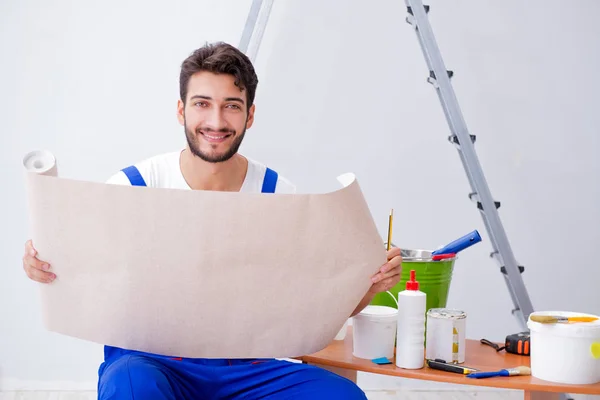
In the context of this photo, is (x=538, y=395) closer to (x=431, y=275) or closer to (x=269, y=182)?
(x=431, y=275)

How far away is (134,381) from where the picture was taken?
1392 millimetres

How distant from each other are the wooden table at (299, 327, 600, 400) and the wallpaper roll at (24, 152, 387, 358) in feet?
0.52

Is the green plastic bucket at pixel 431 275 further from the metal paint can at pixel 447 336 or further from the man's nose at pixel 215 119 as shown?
the man's nose at pixel 215 119

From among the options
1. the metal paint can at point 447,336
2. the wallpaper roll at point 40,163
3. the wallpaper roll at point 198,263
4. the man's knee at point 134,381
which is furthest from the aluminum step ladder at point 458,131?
the man's knee at point 134,381

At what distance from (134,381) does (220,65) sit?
2.65ft

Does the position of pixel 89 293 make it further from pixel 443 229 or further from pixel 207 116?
pixel 443 229

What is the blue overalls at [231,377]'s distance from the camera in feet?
4.86

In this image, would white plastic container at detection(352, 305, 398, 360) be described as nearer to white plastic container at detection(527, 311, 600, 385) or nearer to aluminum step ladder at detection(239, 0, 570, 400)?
white plastic container at detection(527, 311, 600, 385)

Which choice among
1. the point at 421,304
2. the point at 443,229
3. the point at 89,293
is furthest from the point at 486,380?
the point at 443,229

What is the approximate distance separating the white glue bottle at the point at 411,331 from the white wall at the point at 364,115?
156cm

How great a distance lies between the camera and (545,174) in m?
3.23

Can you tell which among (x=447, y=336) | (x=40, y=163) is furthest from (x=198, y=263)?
(x=447, y=336)

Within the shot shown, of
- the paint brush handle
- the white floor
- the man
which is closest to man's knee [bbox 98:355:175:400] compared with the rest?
the man

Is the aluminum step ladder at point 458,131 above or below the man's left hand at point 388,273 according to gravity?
above
